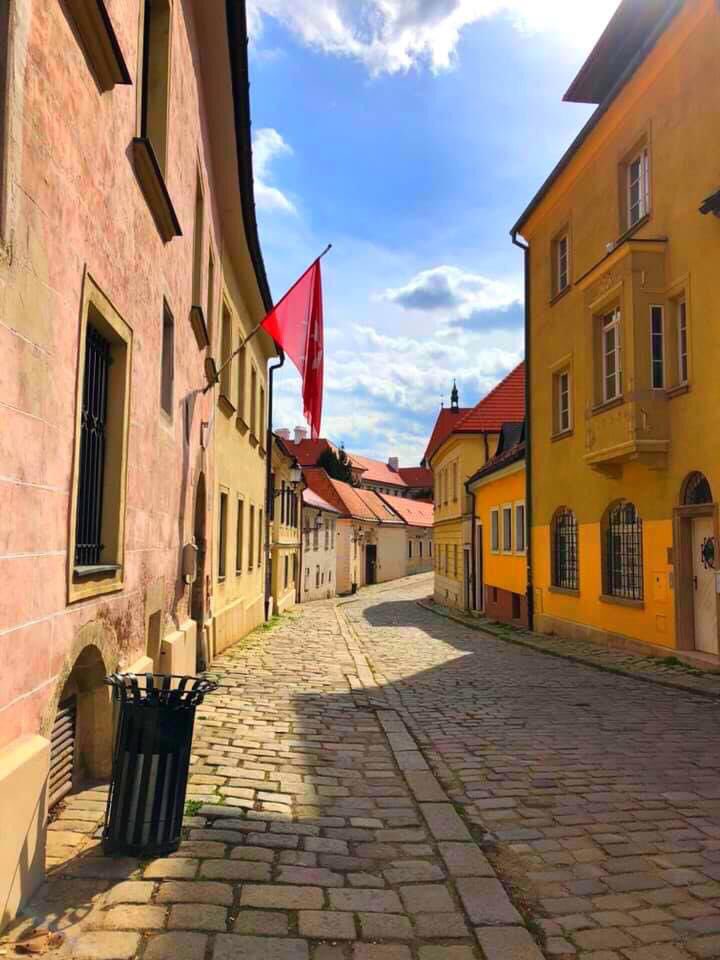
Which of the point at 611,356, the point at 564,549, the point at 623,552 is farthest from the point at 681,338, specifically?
the point at 564,549

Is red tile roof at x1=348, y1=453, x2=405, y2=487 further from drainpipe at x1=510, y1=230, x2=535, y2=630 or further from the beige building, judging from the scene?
drainpipe at x1=510, y1=230, x2=535, y2=630

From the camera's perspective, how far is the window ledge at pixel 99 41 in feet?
14.0

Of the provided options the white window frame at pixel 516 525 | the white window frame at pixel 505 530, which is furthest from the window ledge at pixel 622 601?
the white window frame at pixel 505 530

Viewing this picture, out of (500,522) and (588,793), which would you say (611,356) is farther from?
(588,793)

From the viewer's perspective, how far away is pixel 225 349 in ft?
48.3

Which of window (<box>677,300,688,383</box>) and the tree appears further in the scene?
the tree

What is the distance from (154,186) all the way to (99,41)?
1.92 meters

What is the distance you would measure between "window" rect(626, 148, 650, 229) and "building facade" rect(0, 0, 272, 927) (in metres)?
7.91

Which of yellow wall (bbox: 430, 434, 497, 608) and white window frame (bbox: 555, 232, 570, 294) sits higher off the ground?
white window frame (bbox: 555, 232, 570, 294)

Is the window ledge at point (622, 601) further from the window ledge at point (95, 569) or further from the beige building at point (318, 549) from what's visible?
the beige building at point (318, 549)

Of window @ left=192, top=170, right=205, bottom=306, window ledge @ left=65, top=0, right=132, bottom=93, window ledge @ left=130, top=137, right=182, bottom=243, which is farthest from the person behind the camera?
window @ left=192, top=170, right=205, bottom=306

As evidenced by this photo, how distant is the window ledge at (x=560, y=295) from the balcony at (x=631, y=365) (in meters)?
2.45

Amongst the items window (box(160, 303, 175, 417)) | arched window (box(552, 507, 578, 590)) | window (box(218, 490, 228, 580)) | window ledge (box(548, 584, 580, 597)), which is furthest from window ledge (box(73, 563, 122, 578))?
arched window (box(552, 507, 578, 590))

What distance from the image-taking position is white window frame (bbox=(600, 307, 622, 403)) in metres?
14.2
